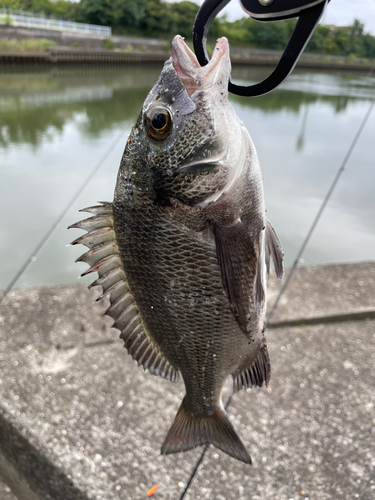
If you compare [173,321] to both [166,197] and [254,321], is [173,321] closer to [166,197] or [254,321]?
[254,321]

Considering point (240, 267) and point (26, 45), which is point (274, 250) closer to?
point (240, 267)

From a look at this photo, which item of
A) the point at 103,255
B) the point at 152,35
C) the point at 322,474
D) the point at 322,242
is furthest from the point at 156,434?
the point at 152,35

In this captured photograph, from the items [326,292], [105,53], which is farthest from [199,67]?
[105,53]

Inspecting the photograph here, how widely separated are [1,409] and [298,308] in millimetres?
1972

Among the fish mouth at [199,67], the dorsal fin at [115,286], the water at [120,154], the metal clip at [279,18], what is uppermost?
the metal clip at [279,18]

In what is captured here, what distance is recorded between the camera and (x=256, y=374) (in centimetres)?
108

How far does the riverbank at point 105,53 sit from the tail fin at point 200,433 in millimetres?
Result: 17253

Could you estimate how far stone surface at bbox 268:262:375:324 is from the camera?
2.59 meters

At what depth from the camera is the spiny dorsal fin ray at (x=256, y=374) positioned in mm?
1056

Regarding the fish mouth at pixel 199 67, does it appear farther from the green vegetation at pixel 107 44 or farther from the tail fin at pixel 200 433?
the green vegetation at pixel 107 44

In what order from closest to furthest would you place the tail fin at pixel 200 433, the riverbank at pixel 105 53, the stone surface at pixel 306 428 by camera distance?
1. the tail fin at pixel 200 433
2. the stone surface at pixel 306 428
3. the riverbank at pixel 105 53

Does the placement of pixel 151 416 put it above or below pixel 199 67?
below

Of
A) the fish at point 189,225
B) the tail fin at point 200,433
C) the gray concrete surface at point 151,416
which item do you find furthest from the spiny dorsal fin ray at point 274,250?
the gray concrete surface at point 151,416

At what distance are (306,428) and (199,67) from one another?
1.77 metres
